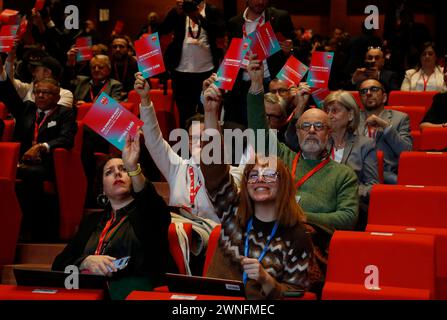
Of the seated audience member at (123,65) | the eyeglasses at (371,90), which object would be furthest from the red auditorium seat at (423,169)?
the seated audience member at (123,65)

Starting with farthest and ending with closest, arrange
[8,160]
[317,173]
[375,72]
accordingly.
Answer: [375,72] < [8,160] < [317,173]

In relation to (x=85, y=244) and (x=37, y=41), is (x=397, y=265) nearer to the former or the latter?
(x=85, y=244)

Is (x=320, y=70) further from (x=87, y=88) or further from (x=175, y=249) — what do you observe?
(x=87, y=88)

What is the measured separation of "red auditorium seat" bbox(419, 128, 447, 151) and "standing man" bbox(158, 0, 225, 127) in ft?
5.25

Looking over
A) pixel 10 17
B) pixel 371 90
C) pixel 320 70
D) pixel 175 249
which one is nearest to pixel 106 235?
pixel 175 249

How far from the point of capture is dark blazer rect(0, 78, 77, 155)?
4.25 meters

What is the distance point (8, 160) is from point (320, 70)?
1581 mm

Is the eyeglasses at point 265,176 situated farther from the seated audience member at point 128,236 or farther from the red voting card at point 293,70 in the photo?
the red voting card at point 293,70

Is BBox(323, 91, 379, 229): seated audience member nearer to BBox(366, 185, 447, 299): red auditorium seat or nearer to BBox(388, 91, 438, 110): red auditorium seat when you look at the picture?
BBox(366, 185, 447, 299): red auditorium seat

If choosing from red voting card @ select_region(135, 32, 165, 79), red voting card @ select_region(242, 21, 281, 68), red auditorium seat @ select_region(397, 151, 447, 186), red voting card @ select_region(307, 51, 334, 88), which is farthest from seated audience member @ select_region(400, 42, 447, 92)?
red voting card @ select_region(135, 32, 165, 79)

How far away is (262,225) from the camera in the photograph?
254cm

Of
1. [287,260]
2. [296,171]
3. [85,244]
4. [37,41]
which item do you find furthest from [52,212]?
[37,41]

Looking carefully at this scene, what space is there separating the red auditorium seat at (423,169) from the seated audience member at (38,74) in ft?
6.83
